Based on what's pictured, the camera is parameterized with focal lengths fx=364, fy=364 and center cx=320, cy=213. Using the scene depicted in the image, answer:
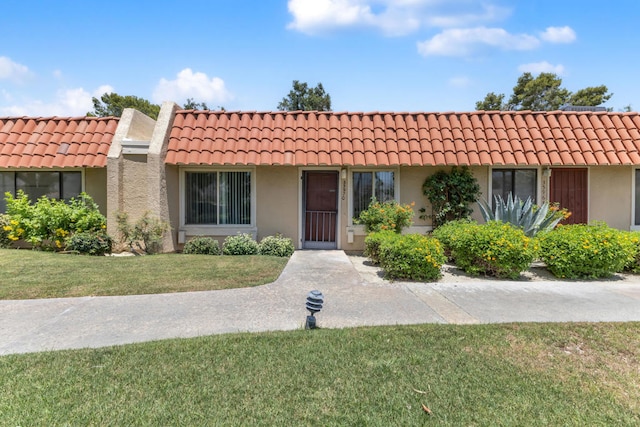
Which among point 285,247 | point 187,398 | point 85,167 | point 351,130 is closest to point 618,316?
point 187,398

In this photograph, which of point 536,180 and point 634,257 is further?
point 536,180

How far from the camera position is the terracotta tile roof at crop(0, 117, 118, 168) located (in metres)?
10.6

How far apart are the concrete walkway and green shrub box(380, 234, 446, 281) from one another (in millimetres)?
314

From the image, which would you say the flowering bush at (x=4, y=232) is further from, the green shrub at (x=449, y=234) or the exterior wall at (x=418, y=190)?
the green shrub at (x=449, y=234)

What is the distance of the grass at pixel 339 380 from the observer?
2.80 metres

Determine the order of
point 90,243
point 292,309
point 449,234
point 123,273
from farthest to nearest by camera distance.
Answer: point 90,243 < point 449,234 < point 123,273 < point 292,309

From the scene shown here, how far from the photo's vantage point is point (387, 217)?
9969 millimetres

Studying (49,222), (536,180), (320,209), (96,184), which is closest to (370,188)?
(320,209)

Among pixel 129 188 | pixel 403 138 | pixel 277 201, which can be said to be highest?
pixel 403 138

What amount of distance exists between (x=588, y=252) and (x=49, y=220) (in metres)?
13.3

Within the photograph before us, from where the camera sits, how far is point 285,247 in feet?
33.1

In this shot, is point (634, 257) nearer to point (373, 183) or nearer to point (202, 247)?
point (373, 183)

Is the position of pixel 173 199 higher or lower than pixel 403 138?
lower

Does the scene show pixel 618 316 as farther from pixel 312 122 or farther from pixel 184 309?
pixel 312 122
